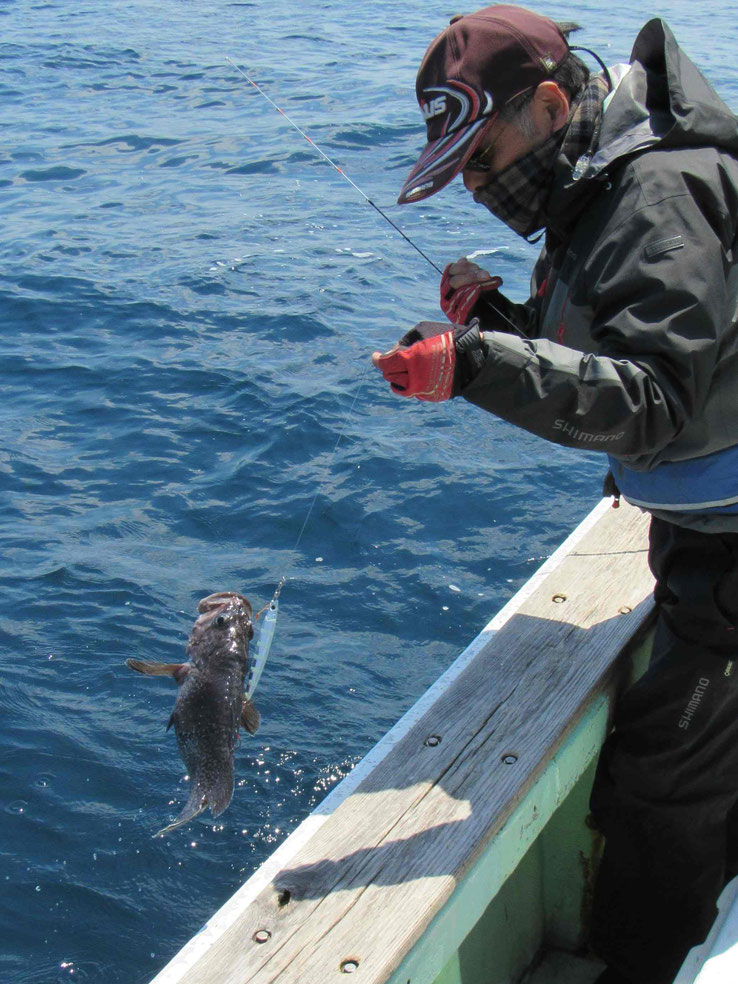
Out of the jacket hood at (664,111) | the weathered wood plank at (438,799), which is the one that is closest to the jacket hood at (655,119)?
the jacket hood at (664,111)

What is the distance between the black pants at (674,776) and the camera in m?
3.05

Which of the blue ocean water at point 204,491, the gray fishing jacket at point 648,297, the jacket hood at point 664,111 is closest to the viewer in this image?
the gray fishing jacket at point 648,297

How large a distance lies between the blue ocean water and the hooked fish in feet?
3.80

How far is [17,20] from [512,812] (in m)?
24.1

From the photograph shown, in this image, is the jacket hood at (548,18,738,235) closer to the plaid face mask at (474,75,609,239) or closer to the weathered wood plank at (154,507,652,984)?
the plaid face mask at (474,75,609,239)

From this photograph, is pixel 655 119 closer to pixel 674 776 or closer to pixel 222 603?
pixel 674 776

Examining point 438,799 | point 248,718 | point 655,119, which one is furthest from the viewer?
point 248,718

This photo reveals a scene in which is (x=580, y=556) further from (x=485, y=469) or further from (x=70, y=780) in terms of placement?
(x=485, y=469)

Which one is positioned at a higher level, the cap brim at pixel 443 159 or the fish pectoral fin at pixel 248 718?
the cap brim at pixel 443 159

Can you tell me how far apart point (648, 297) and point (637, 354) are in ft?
0.45

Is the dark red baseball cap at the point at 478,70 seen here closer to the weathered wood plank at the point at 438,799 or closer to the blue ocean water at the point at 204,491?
the weathered wood plank at the point at 438,799

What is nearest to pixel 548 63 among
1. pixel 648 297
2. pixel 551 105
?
pixel 551 105

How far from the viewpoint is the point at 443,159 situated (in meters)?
2.97

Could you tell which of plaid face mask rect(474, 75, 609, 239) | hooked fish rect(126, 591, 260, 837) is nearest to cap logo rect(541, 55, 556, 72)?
plaid face mask rect(474, 75, 609, 239)
